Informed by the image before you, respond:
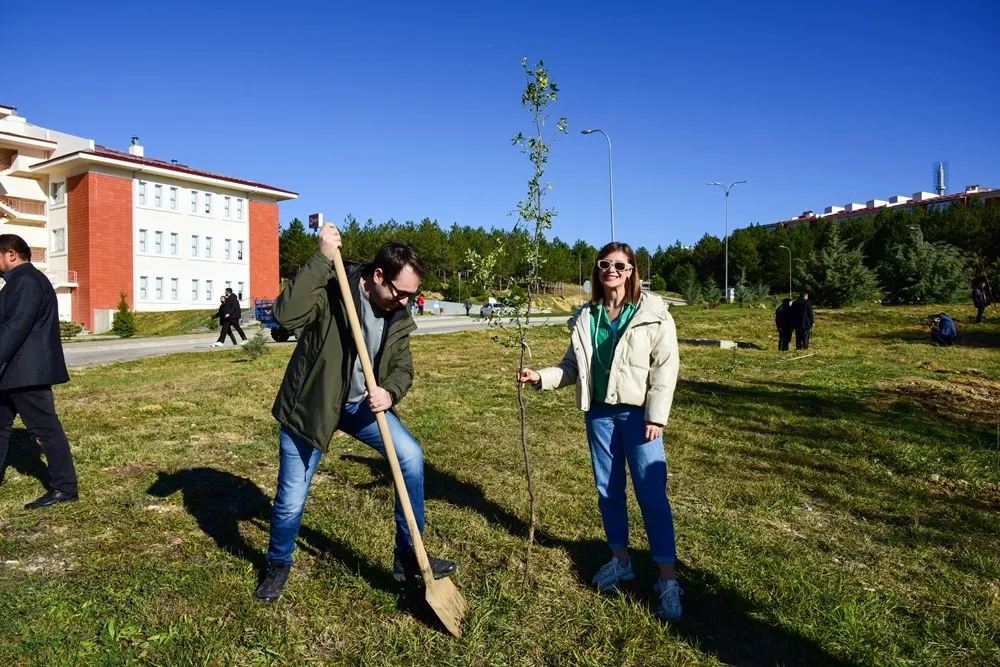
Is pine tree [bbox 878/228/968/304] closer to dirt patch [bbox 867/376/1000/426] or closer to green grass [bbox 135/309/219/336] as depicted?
dirt patch [bbox 867/376/1000/426]

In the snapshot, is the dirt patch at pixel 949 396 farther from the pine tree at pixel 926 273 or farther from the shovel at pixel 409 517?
A: the pine tree at pixel 926 273

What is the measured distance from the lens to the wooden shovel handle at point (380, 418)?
314cm

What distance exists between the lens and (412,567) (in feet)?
11.9

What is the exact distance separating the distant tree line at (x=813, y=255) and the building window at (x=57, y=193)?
1933 centimetres

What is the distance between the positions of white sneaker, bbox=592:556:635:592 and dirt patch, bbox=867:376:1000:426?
708cm

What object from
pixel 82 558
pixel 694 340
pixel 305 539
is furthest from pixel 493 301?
pixel 694 340

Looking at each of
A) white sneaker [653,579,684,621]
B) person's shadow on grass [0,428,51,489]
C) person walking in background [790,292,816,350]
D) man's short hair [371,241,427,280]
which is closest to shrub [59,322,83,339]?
person's shadow on grass [0,428,51,489]

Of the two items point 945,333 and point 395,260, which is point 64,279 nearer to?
point 945,333

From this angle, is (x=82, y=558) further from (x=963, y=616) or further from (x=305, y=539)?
(x=963, y=616)

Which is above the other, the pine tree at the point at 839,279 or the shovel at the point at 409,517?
the pine tree at the point at 839,279

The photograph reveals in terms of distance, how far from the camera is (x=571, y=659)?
2.95 m

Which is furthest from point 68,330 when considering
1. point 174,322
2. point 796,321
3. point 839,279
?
point 839,279

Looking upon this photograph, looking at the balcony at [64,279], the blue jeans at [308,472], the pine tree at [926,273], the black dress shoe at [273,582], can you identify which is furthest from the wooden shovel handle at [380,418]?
the balcony at [64,279]

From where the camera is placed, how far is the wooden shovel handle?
314 centimetres
